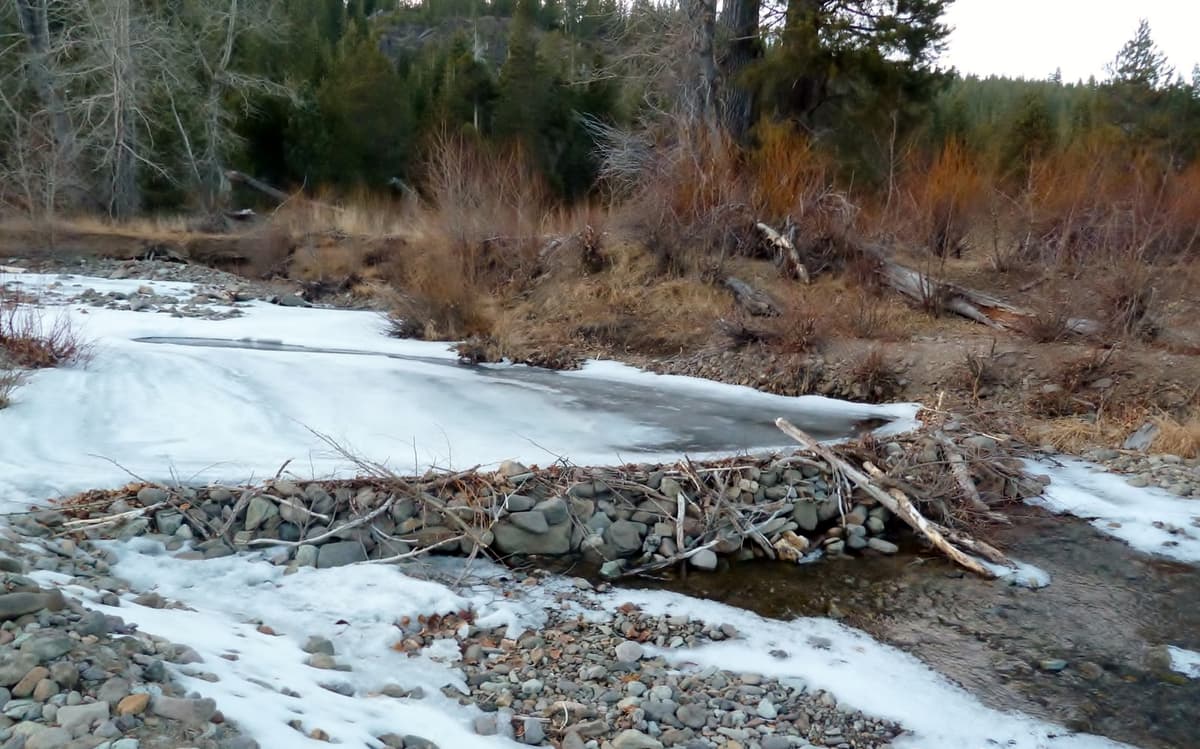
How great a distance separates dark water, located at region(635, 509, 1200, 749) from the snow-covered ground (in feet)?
0.66

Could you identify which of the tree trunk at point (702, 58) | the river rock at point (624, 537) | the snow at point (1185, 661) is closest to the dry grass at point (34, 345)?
the river rock at point (624, 537)

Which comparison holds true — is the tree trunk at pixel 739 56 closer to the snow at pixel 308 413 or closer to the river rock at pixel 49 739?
the snow at pixel 308 413

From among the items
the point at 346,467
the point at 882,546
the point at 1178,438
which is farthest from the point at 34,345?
the point at 1178,438

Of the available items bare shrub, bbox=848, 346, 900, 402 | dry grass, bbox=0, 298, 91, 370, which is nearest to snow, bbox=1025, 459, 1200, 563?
bare shrub, bbox=848, 346, 900, 402

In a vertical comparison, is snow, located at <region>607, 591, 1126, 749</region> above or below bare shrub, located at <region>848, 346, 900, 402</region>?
below

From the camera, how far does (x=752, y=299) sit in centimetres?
1123

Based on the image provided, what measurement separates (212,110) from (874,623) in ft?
68.4

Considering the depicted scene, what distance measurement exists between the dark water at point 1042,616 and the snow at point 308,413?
177 centimetres

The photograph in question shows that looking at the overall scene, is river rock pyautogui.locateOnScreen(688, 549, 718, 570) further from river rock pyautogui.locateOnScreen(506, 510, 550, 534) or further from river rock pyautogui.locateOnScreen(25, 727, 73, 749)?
river rock pyautogui.locateOnScreen(25, 727, 73, 749)

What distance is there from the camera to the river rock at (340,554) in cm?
485

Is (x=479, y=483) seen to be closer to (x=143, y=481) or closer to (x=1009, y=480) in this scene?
(x=143, y=481)

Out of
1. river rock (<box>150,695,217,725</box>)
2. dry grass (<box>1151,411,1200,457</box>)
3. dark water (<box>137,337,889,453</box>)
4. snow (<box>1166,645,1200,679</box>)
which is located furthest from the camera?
dark water (<box>137,337,889,453</box>)

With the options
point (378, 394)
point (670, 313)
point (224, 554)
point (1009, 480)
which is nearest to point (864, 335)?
point (670, 313)

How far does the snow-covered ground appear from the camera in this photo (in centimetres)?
353
